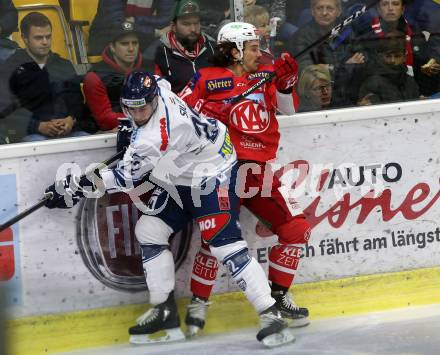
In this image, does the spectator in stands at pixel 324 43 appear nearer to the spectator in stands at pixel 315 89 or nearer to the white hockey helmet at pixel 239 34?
the spectator in stands at pixel 315 89

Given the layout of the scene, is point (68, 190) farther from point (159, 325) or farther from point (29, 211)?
point (159, 325)

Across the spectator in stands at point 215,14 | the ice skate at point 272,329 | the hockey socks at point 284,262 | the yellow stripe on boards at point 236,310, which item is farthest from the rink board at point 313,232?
the spectator in stands at point 215,14

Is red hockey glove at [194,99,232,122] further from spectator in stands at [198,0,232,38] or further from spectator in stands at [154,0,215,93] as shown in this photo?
spectator in stands at [198,0,232,38]

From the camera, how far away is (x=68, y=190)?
11.6 feet

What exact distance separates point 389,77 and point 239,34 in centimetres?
88

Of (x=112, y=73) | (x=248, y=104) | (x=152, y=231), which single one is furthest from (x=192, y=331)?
(x=112, y=73)

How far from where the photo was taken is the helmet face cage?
3371 millimetres

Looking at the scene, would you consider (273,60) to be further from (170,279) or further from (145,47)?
(170,279)

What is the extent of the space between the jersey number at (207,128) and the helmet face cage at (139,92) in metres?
0.24

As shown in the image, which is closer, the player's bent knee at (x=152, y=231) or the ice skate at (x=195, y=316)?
the player's bent knee at (x=152, y=231)

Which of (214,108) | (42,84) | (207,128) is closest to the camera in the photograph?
(207,128)

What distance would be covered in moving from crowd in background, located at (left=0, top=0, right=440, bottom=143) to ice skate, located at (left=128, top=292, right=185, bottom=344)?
0.85m

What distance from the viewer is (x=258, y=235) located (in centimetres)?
409

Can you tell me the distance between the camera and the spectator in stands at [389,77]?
163 inches
